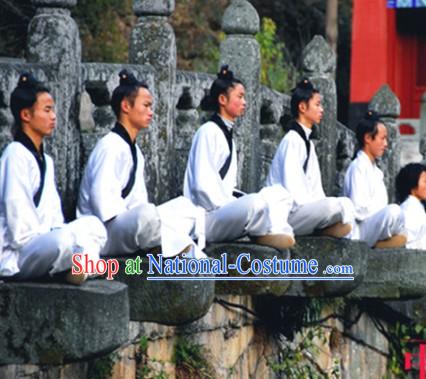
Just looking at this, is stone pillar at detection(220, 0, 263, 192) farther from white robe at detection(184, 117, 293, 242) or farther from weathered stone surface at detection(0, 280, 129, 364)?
weathered stone surface at detection(0, 280, 129, 364)

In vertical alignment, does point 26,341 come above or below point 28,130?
below

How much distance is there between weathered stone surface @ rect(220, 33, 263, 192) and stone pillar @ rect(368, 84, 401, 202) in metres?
2.70

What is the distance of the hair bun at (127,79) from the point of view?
483 inches

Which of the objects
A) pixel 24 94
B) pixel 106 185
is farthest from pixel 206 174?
pixel 24 94

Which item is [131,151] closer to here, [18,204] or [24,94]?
[24,94]

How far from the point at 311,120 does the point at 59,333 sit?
4.25 m

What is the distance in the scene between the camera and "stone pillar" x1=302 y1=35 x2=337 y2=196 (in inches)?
631

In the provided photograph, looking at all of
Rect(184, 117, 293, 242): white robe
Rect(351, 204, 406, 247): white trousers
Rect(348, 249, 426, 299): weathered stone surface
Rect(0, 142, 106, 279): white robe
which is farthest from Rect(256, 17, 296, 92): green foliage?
Rect(0, 142, 106, 279): white robe

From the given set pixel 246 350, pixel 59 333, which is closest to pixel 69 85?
pixel 59 333

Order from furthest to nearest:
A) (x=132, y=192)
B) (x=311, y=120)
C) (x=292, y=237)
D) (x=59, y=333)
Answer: (x=311, y=120)
(x=292, y=237)
(x=132, y=192)
(x=59, y=333)

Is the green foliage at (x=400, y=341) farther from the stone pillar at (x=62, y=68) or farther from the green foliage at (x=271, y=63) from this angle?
the stone pillar at (x=62, y=68)

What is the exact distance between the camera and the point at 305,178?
14.3 meters

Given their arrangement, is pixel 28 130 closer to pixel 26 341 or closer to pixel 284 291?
pixel 26 341

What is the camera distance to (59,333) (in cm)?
1081
